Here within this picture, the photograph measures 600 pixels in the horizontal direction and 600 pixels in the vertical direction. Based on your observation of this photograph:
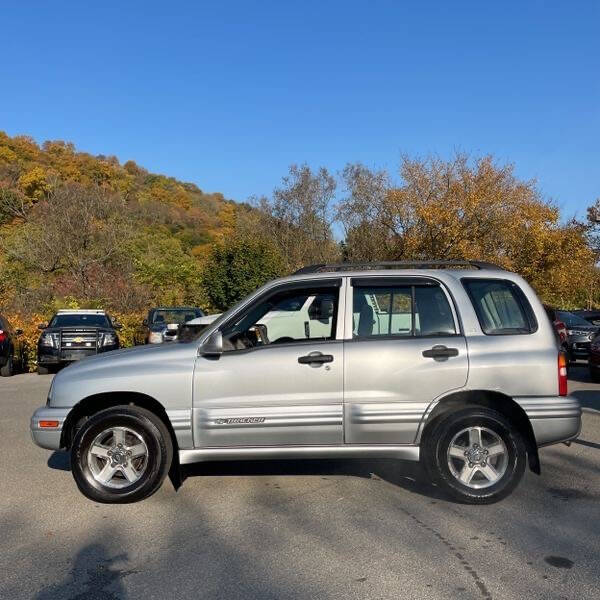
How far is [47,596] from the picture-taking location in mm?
3564

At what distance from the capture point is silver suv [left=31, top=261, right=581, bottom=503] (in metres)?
5.04

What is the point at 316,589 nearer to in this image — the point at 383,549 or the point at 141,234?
the point at 383,549

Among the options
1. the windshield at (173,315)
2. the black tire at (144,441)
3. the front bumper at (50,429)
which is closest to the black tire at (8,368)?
the windshield at (173,315)

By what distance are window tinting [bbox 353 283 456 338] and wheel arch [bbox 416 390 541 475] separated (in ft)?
1.74

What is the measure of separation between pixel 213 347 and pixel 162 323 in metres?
13.1

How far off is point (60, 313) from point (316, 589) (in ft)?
48.0

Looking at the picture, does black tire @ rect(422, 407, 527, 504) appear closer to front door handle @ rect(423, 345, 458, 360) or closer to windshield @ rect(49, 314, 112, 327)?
front door handle @ rect(423, 345, 458, 360)

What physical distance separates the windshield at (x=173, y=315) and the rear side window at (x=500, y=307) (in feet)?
45.3

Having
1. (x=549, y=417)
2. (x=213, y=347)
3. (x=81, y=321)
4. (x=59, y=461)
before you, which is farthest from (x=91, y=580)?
(x=81, y=321)

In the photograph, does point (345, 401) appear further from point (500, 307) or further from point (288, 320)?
point (500, 307)

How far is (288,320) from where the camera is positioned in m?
5.52

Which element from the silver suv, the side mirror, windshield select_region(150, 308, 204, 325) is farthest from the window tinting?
windshield select_region(150, 308, 204, 325)

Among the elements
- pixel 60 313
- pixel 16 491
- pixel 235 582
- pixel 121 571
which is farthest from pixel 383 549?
pixel 60 313

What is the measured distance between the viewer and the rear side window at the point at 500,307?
521 cm
